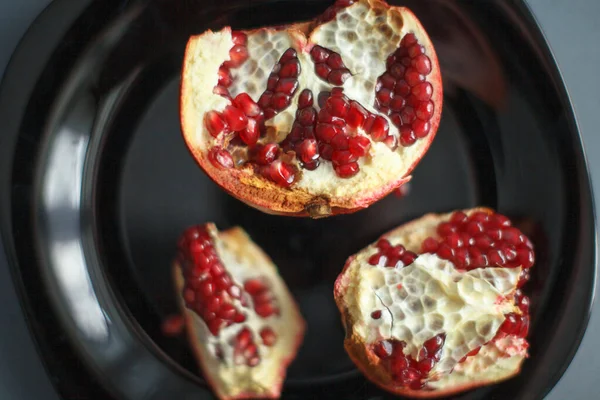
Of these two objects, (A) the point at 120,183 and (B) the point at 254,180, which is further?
(A) the point at 120,183

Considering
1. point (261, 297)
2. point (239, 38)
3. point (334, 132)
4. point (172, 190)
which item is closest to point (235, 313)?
point (261, 297)

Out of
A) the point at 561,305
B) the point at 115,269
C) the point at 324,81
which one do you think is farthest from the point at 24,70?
the point at 561,305

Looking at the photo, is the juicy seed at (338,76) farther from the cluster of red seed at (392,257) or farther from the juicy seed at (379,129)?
the cluster of red seed at (392,257)

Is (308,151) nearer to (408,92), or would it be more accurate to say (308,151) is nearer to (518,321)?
(408,92)

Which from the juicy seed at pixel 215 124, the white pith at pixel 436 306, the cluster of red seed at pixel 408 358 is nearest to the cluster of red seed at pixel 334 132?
the juicy seed at pixel 215 124

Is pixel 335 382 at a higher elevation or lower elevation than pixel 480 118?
lower

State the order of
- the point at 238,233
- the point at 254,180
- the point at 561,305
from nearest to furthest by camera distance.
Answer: the point at 254,180, the point at 561,305, the point at 238,233

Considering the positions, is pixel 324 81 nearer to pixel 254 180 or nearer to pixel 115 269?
pixel 254 180
